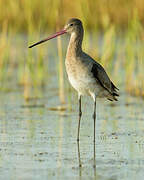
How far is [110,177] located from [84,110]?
14.7 ft

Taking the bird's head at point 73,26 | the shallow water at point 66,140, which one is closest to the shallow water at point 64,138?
the shallow water at point 66,140

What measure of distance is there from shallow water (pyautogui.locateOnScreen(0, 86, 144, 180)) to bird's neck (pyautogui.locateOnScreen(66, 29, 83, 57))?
45.8 inches

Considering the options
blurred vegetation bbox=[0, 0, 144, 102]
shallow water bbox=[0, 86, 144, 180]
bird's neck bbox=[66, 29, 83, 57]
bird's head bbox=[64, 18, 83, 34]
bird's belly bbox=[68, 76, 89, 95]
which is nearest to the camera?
shallow water bbox=[0, 86, 144, 180]

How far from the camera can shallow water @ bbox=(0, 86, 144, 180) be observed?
23.5 ft

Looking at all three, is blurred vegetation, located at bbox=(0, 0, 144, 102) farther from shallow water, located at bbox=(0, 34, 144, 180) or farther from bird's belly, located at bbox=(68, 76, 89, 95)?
bird's belly, located at bbox=(68, 76, 89, 95)

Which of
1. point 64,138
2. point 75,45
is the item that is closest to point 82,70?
point 75,45

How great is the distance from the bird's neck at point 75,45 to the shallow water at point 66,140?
3.82ft

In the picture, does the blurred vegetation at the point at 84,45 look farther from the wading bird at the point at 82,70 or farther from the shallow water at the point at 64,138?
the wading bird at the point at 82,70

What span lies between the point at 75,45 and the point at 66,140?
1.45m

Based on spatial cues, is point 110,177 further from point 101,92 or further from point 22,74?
point 22,74

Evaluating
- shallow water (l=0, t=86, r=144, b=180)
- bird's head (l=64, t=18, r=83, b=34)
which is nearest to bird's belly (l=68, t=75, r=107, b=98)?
shallow water (l=0, t=86, r=144, b=180)

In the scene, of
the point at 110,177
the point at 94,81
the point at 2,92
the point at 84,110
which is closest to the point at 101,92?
the point at 94,81

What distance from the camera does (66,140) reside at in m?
8.91

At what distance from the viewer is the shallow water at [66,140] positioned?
7.17 m
